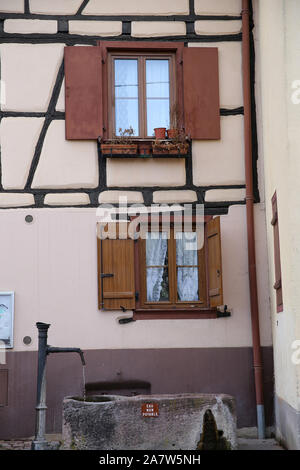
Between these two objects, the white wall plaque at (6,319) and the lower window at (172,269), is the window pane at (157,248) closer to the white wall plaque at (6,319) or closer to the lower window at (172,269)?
the lower window at (172,269)

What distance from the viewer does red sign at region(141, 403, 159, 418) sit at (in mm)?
7078

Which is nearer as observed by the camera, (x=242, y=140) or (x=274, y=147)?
(x=274, y=147)

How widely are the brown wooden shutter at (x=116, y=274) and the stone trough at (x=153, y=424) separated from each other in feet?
6.64

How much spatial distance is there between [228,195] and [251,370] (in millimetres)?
2048

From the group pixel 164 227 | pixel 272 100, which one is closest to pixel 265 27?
pixel 272 100

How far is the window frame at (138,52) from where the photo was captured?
9.42 m

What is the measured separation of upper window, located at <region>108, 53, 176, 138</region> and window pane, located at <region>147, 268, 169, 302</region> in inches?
64.6

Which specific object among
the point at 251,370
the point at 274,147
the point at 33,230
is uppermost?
the point at 274,147

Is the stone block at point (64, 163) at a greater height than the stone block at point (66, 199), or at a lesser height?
greater

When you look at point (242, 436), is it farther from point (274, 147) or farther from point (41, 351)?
point (274, 147)

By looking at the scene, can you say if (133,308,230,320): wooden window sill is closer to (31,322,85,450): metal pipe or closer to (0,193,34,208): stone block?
(31,322,85,450): metal pipe

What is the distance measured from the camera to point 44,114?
929 cm

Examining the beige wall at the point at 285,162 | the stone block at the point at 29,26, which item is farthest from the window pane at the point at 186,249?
the stone block at the point at 29,26

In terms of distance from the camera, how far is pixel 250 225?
29.9 feet
